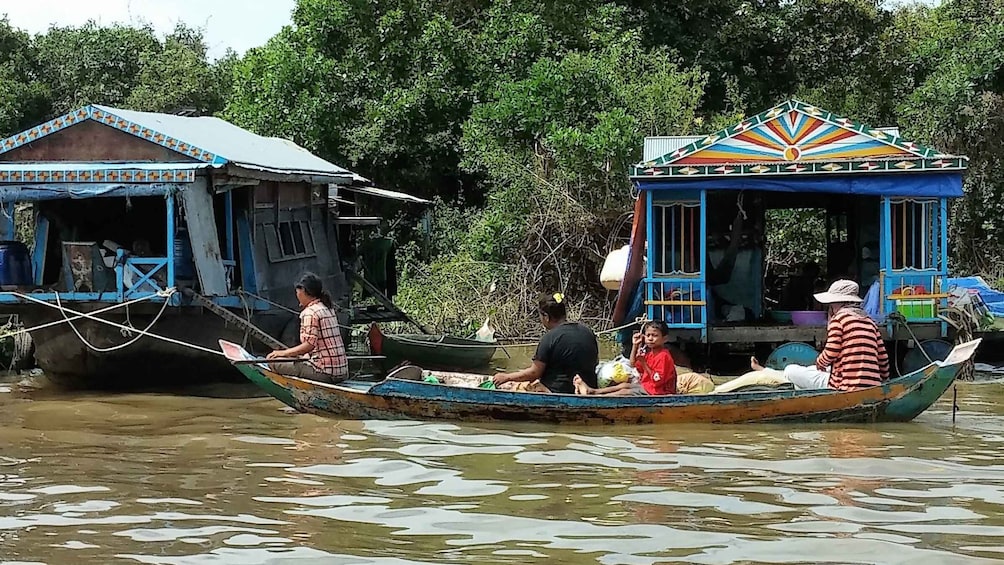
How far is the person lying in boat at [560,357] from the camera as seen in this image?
1052 centimetres

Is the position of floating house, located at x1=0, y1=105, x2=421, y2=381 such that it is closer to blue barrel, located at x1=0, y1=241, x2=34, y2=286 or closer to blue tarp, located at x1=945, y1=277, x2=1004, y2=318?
blue barrel, located at x1=0, y1=241, x2=34, y2=286

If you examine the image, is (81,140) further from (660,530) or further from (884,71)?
(884,71)

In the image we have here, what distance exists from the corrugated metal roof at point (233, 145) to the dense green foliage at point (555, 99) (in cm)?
415

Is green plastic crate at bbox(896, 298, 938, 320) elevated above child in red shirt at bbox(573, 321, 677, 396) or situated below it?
above

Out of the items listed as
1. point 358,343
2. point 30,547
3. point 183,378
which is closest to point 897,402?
point 30,547

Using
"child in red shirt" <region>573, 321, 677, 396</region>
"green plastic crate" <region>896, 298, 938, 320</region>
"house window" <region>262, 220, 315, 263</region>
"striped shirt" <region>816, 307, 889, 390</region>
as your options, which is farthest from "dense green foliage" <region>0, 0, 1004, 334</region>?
"striped shirt" <region>816, 307, 889, 390</region>

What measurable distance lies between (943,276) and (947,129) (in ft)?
27.1

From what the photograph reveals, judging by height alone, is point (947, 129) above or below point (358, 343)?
above

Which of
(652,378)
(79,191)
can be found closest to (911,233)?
(652,378)

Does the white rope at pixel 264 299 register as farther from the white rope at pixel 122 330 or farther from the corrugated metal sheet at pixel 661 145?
the corrugated metal sheet at pixel 661 145

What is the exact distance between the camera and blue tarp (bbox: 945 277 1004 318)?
16.7m

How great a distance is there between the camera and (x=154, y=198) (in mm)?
15031

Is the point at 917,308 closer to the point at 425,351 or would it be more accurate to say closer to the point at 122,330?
the point at 425,351

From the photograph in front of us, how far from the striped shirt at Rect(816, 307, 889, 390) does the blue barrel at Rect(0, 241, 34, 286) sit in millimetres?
8826
